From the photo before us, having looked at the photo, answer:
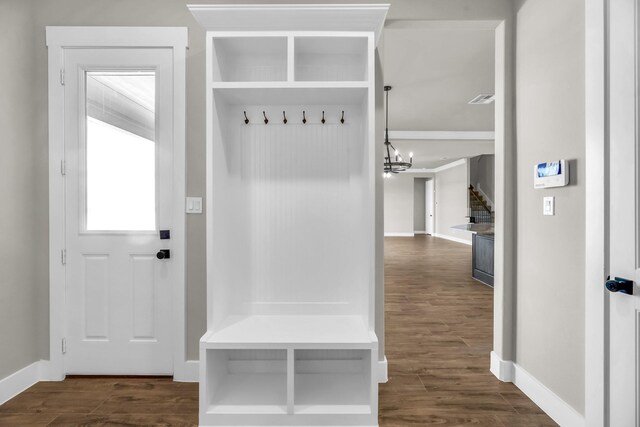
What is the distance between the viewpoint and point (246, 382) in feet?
7.23

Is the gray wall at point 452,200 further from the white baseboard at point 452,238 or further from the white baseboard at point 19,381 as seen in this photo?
the white baseboard at point 19,381

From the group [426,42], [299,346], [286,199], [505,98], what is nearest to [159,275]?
[286,199]

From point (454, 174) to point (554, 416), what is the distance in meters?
12.1

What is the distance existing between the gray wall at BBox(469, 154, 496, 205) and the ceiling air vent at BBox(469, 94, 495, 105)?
6255mm

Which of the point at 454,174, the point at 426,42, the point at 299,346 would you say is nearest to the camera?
the point at 299,346

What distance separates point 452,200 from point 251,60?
12481 millimetres

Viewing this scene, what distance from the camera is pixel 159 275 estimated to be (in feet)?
8.34

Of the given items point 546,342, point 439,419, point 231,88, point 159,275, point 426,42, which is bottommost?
point 439,419

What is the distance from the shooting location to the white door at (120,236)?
2527mm

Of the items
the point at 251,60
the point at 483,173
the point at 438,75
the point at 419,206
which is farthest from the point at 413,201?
the point at 251,60

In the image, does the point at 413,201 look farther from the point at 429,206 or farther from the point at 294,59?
the point at 294,59

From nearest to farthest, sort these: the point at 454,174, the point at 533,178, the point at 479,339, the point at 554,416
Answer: the point at 554,416 < the point at 533,178 < the point at 479,339 < the point at 454,174

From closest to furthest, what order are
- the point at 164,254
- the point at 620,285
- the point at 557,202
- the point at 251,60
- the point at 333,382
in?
1. the point at 620,285
2. the point at 557,202
3. the point at 333,382
4. the point at 251,60
5. the point at 164,254

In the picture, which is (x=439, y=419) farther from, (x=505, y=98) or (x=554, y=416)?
(x=505, y=98)
